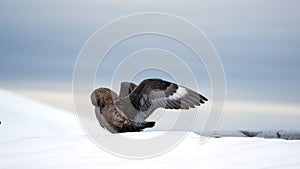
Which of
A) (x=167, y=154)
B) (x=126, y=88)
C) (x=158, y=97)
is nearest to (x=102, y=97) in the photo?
(x=126, y=88)

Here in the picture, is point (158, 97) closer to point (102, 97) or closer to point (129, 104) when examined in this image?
point (129, 104)

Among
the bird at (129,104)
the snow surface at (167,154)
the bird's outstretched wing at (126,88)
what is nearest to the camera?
the snow surface at (167,154)

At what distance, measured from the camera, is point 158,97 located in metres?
A: 8.80

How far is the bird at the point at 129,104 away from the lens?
8.54 meters

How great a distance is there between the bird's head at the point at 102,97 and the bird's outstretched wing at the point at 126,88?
121 mm

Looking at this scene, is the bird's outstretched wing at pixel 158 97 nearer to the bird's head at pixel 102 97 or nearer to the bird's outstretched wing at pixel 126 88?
the bird's outstretched wing at pixel 126 88

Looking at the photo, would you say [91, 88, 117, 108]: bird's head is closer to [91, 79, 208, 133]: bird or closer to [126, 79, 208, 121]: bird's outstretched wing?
[91, 79, 208, 133]: bird

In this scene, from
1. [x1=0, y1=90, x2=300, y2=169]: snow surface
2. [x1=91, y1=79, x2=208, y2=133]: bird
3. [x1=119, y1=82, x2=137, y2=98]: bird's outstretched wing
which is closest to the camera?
[x1=0, y1=90, x2=300, y2=169]: snow surface

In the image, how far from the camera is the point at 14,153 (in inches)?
253

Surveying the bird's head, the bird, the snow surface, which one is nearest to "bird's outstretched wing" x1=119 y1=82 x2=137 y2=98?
the bird

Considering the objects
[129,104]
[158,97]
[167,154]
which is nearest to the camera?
[167,154]

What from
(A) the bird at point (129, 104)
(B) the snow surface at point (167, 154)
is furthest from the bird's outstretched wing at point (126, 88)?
(B) the snow surface at point (167, 154)

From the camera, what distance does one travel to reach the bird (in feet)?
28.0

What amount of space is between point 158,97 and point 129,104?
1.67 ft
